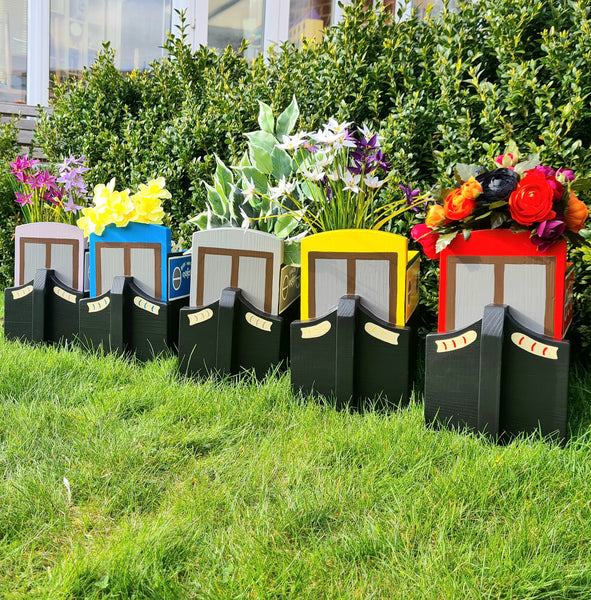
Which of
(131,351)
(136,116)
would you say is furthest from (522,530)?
(136,116)

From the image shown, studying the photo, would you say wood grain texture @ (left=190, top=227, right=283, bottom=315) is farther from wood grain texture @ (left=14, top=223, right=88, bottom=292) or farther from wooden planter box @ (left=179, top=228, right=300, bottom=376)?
wood grain texture @ (left=14, top=223, right=88, bottom=292)

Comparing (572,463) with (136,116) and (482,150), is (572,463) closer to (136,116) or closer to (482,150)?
(482,150)

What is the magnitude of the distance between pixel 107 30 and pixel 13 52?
3.14ft

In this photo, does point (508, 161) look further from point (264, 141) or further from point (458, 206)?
point (264, 141)

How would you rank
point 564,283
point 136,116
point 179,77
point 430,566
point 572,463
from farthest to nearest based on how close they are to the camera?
point 136,116, point 179,77, point 564,283, point 572,463, point 430,566

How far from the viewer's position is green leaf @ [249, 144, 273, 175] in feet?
7.94

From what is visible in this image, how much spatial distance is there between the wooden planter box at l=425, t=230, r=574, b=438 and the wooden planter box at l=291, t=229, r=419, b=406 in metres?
0.17

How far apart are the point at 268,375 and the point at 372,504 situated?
84 centimetres

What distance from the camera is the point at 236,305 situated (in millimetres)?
2129

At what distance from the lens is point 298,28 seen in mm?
5691

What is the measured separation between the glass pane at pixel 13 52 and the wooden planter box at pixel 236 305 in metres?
4.72

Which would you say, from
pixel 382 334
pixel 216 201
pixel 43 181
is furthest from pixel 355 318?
pixel 43 181

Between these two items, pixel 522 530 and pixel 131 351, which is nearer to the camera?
pixel 522 530

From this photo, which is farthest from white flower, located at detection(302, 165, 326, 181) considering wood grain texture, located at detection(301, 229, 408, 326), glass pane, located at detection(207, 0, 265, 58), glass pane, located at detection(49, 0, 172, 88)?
glass pane, located at detection(49, 0, 172, 88)
